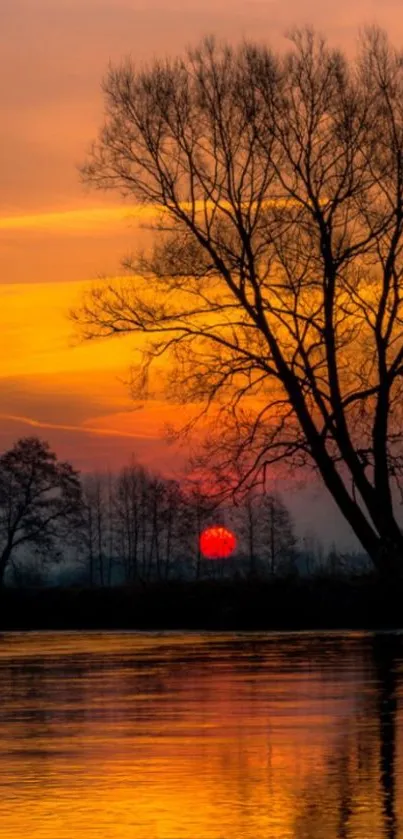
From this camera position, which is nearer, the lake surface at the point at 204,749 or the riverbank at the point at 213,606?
the lake surface at the point at 204,749

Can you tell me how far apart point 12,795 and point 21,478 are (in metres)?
99.3

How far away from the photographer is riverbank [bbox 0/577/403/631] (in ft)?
130

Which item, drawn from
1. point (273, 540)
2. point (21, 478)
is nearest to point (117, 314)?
point (21, 478)

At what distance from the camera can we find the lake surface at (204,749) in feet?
35.3

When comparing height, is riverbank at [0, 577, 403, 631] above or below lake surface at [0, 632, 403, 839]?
above

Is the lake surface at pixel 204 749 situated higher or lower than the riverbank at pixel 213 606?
lower

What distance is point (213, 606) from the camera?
138ft

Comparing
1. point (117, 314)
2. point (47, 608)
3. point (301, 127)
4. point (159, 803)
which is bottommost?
point (159, 803)

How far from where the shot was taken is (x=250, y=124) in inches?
1699

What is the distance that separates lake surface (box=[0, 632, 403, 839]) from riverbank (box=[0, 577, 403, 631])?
1293 cm

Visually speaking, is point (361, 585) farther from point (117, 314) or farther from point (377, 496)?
point (117, 314)

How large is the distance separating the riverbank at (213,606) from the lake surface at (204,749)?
12926 mm

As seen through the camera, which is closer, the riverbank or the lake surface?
the lake surface

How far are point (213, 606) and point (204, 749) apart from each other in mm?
27597
